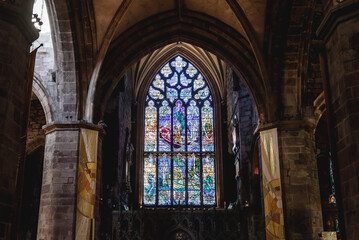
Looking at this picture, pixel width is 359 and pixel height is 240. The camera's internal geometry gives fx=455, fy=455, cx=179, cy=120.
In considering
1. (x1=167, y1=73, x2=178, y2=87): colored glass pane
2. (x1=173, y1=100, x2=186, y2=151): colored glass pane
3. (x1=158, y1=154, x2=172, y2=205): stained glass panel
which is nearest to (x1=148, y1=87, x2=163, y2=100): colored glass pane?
(x1=167, y1=73, x2=178, y2=87): colored glass pane

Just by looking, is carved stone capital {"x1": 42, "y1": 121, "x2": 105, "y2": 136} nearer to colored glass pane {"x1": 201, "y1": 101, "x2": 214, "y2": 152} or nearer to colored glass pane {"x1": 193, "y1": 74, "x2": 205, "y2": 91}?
colored glass pane {"x1": 201, "y1": 101, "x2": 214, "y2": 152}

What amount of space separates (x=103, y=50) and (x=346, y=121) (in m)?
9.86

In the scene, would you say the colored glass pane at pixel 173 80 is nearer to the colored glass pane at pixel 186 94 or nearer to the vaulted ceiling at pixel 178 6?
the colored glass pane at pixel 186 94

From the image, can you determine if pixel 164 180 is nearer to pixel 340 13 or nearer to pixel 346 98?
pixel 346 98

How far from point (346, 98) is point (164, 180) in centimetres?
1871

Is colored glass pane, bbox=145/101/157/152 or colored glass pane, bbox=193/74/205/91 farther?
colored glass pane, bbox=193/74/205/91

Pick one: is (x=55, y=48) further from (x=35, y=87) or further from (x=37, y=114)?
(x=37, y=114)

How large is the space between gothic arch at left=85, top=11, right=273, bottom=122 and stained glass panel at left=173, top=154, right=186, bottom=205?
9.91 metres

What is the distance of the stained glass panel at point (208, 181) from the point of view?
2498 centimetres

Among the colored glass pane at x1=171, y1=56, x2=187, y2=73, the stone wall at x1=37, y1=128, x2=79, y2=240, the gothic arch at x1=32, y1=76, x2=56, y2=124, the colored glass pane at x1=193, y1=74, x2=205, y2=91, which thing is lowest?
the stone wall at x1=37, y1=128, x2=79, y2=240

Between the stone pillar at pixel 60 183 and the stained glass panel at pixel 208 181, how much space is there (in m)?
12.0

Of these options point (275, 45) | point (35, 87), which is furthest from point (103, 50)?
point (275, 45)

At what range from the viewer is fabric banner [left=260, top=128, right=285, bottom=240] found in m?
13.9

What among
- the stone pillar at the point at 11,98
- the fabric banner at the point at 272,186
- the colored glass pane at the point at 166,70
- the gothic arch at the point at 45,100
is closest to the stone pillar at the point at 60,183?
the gothic arch at the point at 45,100
